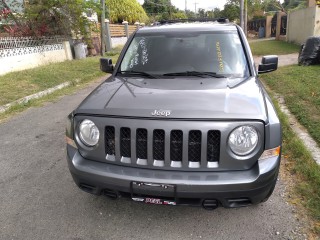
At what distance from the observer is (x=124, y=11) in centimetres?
3111

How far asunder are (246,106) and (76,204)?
6.23 feet

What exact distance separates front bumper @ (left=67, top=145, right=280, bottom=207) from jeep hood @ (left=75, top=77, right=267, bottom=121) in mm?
421

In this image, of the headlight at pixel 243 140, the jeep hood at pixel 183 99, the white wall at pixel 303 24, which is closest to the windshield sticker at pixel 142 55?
the jeep hood at pixel 183 99

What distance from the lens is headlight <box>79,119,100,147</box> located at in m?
2.46

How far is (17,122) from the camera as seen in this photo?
229 inches

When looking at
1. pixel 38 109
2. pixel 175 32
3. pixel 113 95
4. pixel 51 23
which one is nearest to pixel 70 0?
pixel 51 23

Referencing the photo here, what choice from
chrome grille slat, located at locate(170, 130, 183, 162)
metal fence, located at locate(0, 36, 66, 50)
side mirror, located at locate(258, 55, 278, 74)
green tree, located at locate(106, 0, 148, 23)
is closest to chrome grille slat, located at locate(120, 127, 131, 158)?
chrome grille slat, located at locate(170, 130, 183, 162)

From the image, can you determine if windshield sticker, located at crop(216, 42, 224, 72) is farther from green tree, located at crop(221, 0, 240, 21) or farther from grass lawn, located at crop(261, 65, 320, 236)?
green tree, located at crop(221, 0, 240, 21)

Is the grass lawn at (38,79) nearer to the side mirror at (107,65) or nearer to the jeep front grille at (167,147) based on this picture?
the side mirror at (107,65)

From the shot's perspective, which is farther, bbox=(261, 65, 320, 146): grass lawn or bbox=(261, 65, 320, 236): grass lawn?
bbox=(261, 65, 320, 146): grass lawn

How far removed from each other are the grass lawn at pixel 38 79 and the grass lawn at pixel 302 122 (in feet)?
19.9

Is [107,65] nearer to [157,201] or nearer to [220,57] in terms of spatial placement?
[220,57]

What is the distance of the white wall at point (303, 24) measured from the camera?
15.6 metres

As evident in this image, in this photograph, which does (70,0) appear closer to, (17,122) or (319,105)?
(17,122)
